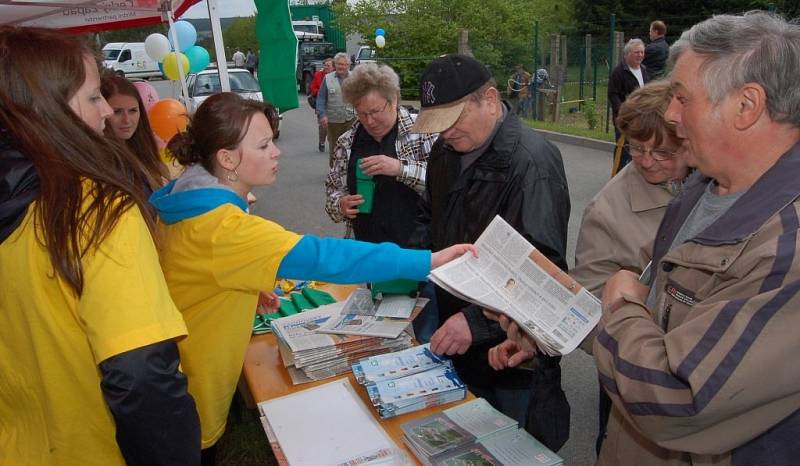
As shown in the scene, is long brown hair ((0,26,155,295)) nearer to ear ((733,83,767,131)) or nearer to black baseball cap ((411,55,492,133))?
black baseball cap ((411,55,492,133))

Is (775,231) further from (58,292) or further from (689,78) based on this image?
(58,292)

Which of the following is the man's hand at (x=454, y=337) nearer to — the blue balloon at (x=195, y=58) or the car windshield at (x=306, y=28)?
the blue balloon at (x=195, y=58)

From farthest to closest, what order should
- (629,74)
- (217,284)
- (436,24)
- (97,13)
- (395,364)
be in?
(436,24) < (629,74) < (97,13) < (395,364) < (217,284)

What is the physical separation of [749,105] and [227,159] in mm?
1487

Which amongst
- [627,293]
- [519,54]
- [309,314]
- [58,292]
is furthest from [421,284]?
[519,54]

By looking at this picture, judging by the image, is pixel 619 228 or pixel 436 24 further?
pixel 436 24

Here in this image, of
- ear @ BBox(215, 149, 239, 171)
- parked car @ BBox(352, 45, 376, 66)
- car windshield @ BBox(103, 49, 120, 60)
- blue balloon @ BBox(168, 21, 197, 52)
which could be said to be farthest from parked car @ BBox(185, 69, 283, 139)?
car windshield @ BBox(103, 49, 120, 60)

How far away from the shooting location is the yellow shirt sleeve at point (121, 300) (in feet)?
3.85

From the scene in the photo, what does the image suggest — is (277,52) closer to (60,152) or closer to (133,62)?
(60,152)

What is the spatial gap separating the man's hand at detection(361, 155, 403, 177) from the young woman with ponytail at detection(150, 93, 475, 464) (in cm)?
96

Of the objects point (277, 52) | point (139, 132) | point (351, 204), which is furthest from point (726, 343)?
point (277, 52)

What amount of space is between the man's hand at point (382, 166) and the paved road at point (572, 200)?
1.68 metres

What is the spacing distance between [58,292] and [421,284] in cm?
174

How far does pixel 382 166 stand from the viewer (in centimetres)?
295
